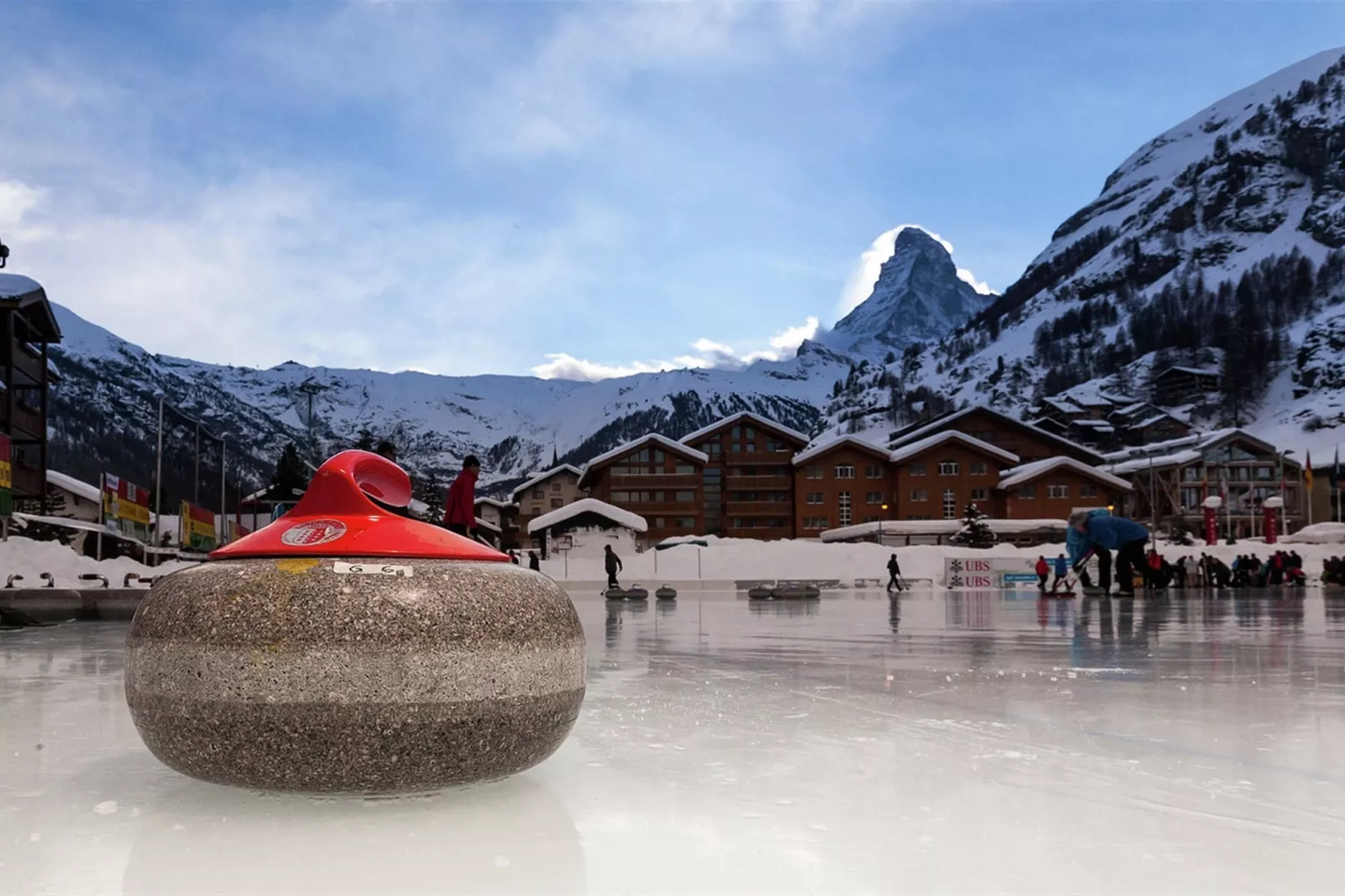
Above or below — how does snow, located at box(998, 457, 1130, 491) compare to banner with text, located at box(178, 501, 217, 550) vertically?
above

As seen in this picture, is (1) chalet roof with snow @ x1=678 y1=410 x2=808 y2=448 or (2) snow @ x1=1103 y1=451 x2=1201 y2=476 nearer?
(1) chalet roof with snow @ x1=678 y1=410 x2=808 y2=448

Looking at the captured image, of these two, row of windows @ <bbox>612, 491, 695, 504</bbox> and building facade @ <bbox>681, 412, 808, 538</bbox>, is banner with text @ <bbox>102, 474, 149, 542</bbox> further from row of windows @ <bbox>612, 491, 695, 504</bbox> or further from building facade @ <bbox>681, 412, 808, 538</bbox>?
building facade @ <bbox>681, 412, 808, 538</bbox>

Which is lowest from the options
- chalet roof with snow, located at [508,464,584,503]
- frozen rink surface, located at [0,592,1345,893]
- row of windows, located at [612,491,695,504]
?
frozen rink surface, located at [0,592,1345,893]

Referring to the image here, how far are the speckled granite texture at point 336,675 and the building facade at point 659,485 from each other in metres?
69.3

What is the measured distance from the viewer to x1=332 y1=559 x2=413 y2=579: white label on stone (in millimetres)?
3809

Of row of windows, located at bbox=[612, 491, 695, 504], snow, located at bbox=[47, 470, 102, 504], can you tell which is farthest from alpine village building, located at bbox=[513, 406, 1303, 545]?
snow, located at bbox=[47, 470, 102, 504]

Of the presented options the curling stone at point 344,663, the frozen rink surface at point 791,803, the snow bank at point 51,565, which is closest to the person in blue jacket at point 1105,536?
the frozen rink surface at point 791,803

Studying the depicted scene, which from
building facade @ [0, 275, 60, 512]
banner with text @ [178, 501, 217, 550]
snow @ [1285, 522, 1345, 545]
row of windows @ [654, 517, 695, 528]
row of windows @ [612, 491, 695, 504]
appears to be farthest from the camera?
row of windows @ [654, 517, 695, 528]

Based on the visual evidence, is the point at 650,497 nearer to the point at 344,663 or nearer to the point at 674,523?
the point at 674,523

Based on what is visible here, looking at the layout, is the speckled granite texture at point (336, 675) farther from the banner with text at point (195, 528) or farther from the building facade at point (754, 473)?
the building facade at point (754, 473)

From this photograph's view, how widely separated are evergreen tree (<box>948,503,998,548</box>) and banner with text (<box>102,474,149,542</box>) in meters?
41.4

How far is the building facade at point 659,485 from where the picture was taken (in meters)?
73.6

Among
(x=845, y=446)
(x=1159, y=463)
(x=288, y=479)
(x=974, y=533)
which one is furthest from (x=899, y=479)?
(x=288, y=479)

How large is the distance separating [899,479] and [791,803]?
6804cm
